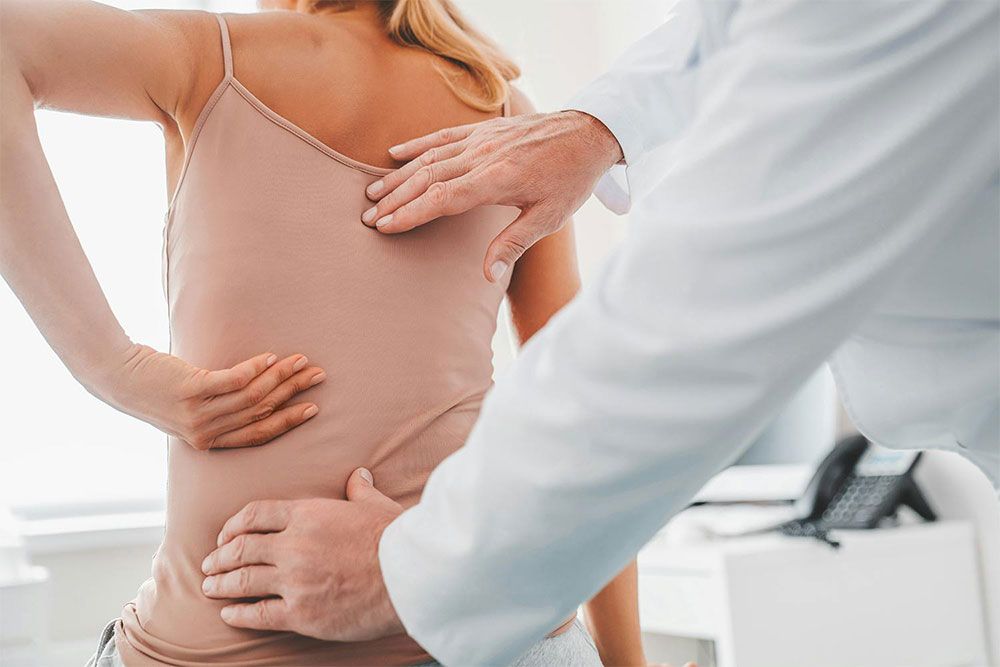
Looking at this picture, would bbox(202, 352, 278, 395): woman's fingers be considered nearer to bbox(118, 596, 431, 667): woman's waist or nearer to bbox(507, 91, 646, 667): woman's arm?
bbox(118, 596, 431, 667): woman's waist

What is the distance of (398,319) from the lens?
76cm

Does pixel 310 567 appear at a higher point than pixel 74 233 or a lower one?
lower

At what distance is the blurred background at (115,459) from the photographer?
6.22ft

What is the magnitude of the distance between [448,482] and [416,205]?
306mm

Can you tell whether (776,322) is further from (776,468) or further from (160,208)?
(160,208)

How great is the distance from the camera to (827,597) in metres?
1.67

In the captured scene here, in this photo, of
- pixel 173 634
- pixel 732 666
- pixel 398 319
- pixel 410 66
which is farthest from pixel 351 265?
pixel 732 666

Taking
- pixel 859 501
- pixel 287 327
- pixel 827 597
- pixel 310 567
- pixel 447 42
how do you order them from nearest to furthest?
pixel 310 567, pixel 287 327, pixel 447 42, pixel 827 597, pixel 859 501

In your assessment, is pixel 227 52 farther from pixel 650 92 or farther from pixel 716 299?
pixel 716 299

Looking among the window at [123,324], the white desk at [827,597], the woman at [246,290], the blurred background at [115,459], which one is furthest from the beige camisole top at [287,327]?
the window at [123,324]

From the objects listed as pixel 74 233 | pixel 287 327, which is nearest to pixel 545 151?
pixel 287 327

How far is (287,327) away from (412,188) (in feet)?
0.50

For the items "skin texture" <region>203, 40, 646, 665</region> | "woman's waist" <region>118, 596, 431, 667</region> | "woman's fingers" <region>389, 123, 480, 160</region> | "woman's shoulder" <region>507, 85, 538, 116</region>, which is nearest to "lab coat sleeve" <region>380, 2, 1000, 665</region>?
"skin texture" <region>203, 40, 646, 665</region>

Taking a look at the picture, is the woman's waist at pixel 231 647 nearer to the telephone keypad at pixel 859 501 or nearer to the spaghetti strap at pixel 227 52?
the spaghetti strap at pixel 227 52
